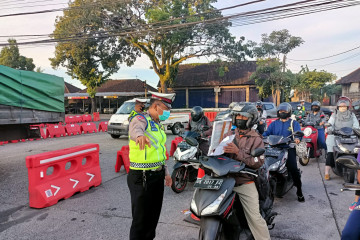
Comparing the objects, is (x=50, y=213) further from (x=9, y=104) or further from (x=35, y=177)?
(x=9, y=104)

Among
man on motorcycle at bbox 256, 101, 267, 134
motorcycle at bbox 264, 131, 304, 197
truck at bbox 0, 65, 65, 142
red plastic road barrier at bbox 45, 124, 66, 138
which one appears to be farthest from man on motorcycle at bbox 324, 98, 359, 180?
red plastic road barrier at bbox 45, 124, 66, 138

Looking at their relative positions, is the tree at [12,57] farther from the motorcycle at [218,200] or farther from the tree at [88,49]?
the motorcycle at [218,200]

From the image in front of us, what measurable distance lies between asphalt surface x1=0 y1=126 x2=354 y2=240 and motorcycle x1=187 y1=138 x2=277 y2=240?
1.02 metres

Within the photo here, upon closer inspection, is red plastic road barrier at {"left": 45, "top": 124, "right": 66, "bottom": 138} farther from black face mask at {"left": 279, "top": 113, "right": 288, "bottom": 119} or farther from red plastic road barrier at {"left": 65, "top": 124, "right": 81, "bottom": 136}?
black face mask at {"left": 279, "top": 113, "right": 288, "bottom": 119}

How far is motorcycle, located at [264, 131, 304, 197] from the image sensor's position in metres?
4.26

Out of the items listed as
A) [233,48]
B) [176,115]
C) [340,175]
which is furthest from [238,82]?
[340,175]

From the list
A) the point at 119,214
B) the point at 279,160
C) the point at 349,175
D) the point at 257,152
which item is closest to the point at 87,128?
the point at 119,214

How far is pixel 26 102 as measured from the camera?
20.9ft

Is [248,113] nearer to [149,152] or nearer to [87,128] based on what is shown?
[149,152]

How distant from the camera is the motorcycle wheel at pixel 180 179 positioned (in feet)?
16.9

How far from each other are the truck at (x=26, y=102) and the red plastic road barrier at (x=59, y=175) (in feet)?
6.31

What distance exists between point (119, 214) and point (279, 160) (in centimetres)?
273

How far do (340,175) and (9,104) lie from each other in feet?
24.8

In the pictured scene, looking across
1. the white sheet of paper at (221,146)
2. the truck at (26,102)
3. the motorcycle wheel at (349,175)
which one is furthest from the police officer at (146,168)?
the truck at (26,102)
